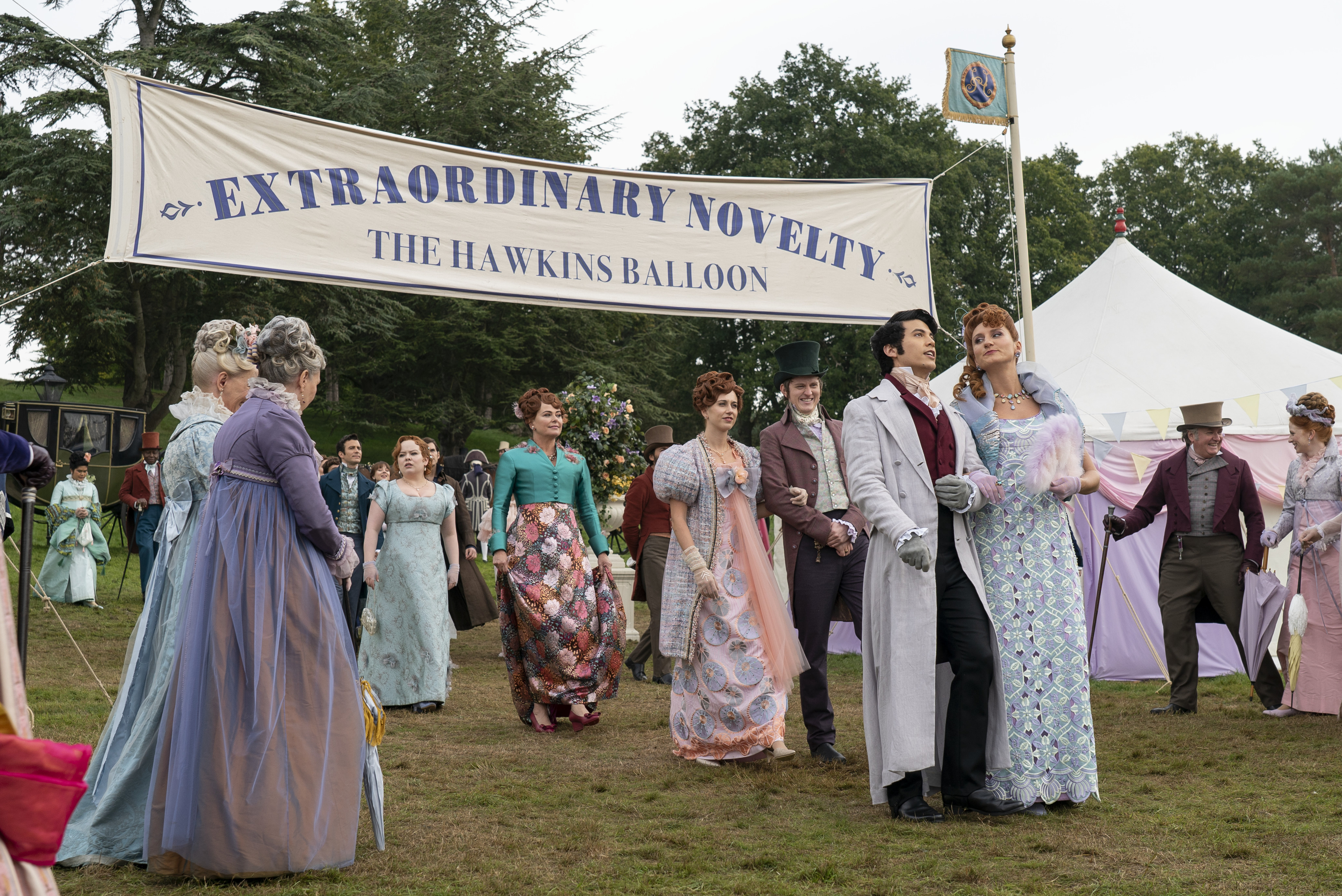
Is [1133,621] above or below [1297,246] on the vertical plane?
below

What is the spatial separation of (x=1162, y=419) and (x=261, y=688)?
8.64 metres

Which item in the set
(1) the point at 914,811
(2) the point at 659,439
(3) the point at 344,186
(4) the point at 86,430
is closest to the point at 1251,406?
(2) the point at 659,439

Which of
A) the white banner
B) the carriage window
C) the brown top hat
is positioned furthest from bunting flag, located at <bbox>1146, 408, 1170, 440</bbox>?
the carriage window

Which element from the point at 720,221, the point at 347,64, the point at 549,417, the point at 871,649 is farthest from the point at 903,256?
the point at 347,64

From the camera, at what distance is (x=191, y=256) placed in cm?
564

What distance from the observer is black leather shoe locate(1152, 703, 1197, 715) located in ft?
25.0

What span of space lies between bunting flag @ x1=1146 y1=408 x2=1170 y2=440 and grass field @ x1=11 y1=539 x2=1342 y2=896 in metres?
3.32

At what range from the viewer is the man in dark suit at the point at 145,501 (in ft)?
40.8

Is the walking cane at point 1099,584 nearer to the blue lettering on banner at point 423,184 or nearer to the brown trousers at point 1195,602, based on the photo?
the brown trousers at point 1195,602

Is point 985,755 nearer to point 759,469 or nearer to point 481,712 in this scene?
point 759,469

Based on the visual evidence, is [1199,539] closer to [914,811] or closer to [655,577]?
[655,577]

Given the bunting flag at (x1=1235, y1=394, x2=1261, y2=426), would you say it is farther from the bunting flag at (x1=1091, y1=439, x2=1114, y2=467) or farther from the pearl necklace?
the pearl necklace

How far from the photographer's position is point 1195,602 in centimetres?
789

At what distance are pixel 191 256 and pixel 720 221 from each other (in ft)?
9.50
